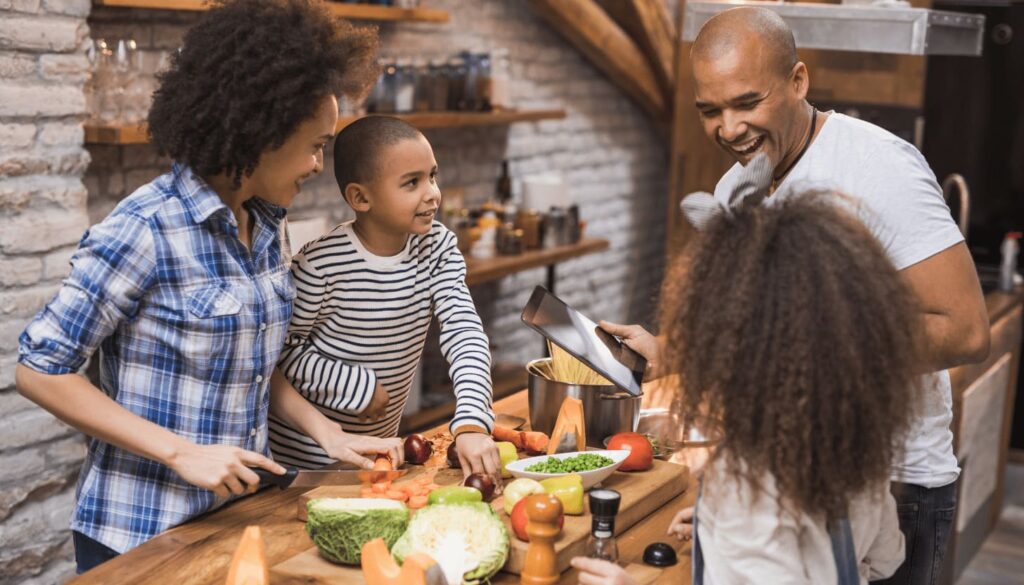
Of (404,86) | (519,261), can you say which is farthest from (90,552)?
(519,261)

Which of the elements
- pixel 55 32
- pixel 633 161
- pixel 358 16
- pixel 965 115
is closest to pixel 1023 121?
pixel 965 115

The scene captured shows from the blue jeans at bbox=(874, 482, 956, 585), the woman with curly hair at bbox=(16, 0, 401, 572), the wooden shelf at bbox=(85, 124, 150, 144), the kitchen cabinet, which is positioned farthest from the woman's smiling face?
the kitchen cabinet

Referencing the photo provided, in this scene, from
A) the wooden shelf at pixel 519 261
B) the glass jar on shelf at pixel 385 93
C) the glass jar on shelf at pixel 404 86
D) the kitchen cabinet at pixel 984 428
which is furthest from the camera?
the wooden shelf at pixel 519 261

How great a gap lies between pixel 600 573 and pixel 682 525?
0.31 metres

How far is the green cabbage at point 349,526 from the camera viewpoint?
154 centimetres

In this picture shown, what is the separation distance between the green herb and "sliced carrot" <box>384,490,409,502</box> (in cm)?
22

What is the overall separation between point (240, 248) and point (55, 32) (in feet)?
4.79

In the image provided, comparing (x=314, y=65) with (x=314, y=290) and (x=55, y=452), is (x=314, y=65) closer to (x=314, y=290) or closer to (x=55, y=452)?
(x=314, y=290)

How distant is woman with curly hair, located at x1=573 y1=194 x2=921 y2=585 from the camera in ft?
4.01

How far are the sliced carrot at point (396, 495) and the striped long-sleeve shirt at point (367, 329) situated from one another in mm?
261

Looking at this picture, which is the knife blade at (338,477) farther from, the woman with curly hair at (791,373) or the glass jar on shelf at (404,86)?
the glass jar on shelf at (404,86)

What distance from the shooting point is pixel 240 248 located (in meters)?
1.76

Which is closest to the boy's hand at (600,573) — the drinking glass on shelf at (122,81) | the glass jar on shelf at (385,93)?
the drinking glass on shelf at (122,81)

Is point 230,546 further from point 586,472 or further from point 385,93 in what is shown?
point 385,93
